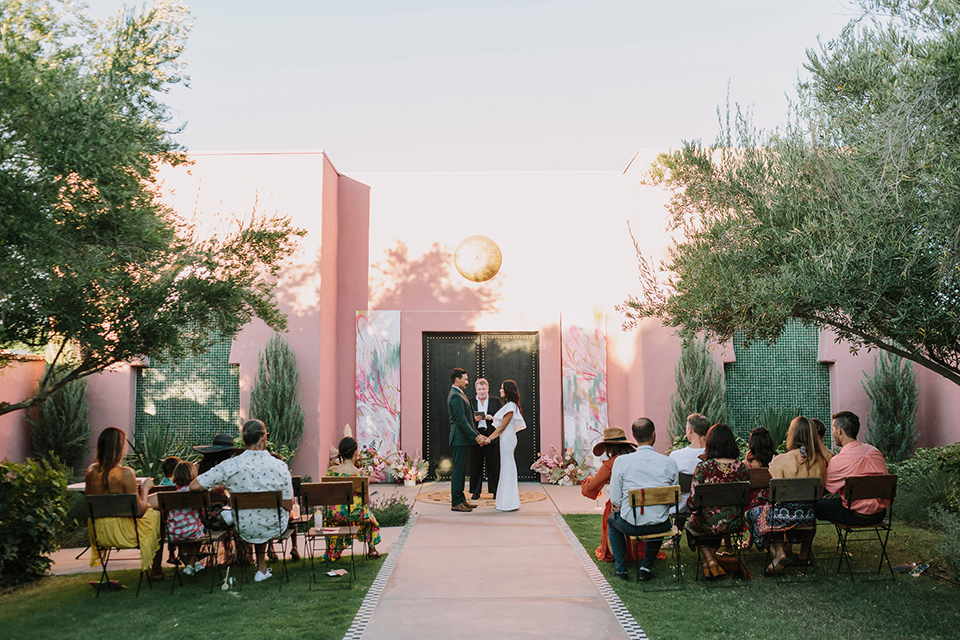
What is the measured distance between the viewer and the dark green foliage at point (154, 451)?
34.3 ft

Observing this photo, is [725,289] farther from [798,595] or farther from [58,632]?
[58,632]

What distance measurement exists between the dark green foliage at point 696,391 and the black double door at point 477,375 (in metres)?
2.23

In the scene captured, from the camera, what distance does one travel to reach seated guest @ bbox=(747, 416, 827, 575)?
20.6ft

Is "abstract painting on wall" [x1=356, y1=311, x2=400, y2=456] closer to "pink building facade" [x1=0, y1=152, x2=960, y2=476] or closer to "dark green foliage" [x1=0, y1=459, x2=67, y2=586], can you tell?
"pink building facade" [x1=0, y1=152, x2=960, y2=476]

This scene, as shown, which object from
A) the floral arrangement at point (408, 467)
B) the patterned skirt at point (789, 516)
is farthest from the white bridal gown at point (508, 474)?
the patterned skirt at point (789, 516)

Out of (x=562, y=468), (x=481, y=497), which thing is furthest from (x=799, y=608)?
(x=562, y=468)

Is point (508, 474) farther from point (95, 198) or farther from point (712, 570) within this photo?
point (95, 198)

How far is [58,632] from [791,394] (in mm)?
10289

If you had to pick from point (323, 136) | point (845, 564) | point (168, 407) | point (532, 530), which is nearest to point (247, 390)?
point (168, 407)

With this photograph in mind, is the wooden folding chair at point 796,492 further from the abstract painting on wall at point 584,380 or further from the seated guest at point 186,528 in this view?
the abstract painting on wall at point 584,380

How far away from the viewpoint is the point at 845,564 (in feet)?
22.0

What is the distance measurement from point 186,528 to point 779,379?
910 centimetres

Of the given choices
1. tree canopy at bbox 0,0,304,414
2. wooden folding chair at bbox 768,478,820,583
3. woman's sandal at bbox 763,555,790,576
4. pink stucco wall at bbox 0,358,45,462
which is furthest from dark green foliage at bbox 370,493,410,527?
pink stucco wall at bbox 0,358,45,462

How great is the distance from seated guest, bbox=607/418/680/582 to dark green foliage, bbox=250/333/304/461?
6187mm
